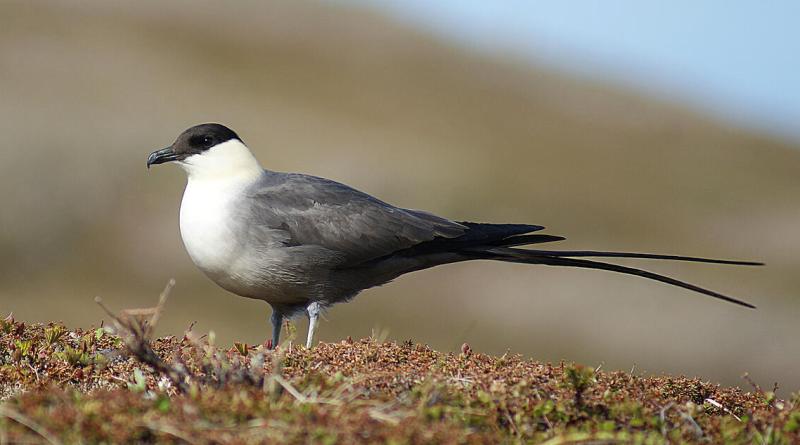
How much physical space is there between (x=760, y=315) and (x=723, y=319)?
1.14 metres

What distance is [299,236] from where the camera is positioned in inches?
275

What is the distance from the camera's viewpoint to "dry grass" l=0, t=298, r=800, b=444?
3344mm

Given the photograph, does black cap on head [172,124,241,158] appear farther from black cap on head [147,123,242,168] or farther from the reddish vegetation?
the reddish vegetation

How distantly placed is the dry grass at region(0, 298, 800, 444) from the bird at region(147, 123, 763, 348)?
1083 millimetres

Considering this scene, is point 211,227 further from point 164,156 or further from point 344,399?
point 344,399

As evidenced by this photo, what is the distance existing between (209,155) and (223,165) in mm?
143

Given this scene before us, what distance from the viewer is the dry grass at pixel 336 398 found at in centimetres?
334

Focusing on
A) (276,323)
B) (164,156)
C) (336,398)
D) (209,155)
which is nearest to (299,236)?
(276,323)

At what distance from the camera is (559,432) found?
3.91 meters

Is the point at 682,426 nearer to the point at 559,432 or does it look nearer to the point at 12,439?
the point at 559,432

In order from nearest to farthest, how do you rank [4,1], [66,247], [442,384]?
[442,384]
[66,247]
[4,1]

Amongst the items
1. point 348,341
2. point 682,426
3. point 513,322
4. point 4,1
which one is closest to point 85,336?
point 348,341

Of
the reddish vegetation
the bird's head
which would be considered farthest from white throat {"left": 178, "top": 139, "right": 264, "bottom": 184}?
the reddish vegetation

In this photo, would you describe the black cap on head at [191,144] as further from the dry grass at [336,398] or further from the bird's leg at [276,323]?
the dry grass at [336,398]
